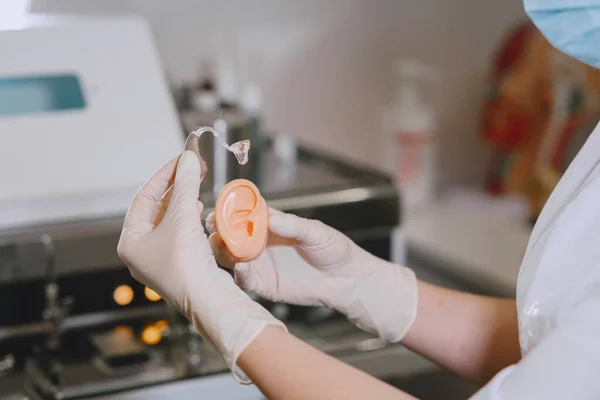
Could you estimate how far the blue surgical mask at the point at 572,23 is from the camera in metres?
0.69

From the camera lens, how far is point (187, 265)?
28.2 inches

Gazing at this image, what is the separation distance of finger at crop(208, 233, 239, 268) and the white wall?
80 cm

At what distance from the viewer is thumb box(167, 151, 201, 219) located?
0.74 metres

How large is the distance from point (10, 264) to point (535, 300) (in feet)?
2.14

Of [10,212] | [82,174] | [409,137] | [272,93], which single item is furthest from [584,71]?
[10,212]

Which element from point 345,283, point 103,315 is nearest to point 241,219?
point 345,283

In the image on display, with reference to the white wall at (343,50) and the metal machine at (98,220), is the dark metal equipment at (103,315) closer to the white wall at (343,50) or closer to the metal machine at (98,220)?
the metal machine at (98,220)

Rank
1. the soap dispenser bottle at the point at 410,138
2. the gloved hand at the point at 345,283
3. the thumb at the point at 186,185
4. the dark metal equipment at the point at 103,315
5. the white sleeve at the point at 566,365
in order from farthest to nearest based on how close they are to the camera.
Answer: the soap dispenser bottle at the point at 410,138 < the dark metal equipment at the point at 103,315 < the gloved hand at the point at 345,283 < the thumb at the point at 186,185 < the white sleeve at the point at 566,365

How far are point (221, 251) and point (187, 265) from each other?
0.09 metres

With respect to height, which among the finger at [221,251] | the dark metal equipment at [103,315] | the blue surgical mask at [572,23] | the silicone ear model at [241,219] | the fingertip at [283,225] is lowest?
the dark metal equipment at [103,315]

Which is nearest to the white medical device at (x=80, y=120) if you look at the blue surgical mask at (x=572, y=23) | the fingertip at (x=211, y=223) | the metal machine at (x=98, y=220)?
the metal machine at (x=98, y=220)

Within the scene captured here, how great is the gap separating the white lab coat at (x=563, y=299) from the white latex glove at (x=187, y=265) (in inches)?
8.4

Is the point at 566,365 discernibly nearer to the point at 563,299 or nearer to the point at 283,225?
the point at 563,299

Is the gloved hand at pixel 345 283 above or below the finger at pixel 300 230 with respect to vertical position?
below
